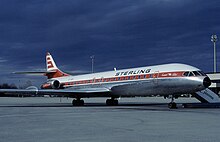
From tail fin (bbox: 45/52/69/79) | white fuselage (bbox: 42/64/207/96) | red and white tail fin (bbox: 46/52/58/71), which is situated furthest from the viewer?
red and white tail fin (bbox: 46/52/58/71)

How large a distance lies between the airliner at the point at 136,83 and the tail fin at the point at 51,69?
10.4 ft

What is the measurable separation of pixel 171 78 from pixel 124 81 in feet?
20.1

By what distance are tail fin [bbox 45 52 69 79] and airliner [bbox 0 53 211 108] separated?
3160mm

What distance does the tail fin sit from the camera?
140ft

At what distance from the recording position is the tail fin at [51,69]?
4275 centimetres

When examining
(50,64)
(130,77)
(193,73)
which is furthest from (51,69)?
(193,73)

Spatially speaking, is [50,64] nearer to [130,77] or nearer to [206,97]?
[130,77]

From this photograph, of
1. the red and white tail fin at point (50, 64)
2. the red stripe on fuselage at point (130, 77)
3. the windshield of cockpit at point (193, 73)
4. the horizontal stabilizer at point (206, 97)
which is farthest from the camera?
the red and white tail fin at point (50, 64)

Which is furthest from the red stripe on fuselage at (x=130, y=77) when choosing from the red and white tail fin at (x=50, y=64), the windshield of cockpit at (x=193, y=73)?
the red and white tail fin at (x=50, y=64)

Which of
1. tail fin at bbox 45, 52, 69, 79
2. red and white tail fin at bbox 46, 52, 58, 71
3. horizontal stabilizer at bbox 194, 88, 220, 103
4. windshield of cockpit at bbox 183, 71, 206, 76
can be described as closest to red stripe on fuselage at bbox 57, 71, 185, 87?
windshield of cockpit at bbox 183, 71, 206, 76

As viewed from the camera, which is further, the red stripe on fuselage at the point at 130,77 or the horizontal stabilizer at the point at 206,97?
the horizontal stabilizer at the point at 206,97

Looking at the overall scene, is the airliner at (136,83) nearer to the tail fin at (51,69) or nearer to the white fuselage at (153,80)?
the white fuselage at (153,80)

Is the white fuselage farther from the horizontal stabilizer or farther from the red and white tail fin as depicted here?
the red and white tail fin

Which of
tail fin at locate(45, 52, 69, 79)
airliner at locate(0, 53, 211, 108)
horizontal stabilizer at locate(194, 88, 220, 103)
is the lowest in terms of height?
horizontal stabilizer at locate(194, 88, 220, 103)
